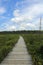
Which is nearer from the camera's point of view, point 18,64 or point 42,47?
point 18,64

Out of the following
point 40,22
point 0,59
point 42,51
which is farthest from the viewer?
point 40,22

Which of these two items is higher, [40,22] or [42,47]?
[40,22]

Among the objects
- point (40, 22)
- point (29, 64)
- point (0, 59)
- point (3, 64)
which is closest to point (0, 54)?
point (0, 59)

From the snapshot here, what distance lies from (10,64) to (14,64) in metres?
0.19

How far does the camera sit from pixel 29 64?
7.75 metres

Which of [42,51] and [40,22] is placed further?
[40,22]

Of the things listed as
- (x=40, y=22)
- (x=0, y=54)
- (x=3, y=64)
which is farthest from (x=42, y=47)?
(x=40, y=22)

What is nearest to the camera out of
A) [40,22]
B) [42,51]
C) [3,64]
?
[3,64]

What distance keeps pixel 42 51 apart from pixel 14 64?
5.21 meters

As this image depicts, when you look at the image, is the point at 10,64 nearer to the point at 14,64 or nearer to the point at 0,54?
the point at 14,64

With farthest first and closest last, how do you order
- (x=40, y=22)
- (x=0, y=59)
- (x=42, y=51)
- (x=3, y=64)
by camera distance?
Answer: (x=40, y=22)
(x=42, y=51)
(x=0, y=59)
(x=3, y=64)

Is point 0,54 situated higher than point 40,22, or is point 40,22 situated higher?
point 40,22

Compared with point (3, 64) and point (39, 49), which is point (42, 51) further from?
point (3, 64)

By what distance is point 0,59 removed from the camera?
8305mm
